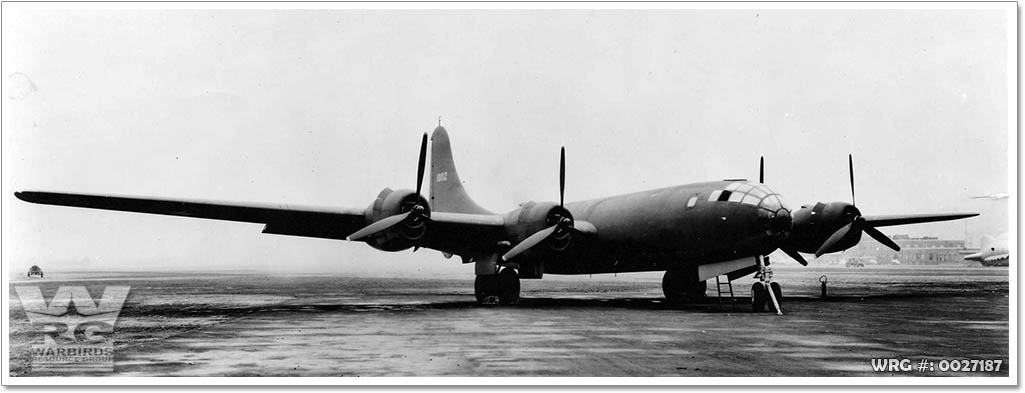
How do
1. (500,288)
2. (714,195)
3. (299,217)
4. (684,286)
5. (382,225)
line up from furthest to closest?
1. (684,286)
2. (500,288)
3. (299,217)
4. (382,225)
5. (714,195)

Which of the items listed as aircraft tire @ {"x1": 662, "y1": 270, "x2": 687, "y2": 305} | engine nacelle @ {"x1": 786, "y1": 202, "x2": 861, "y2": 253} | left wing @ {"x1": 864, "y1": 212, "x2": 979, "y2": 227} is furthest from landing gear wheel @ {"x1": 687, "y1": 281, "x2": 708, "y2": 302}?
left wing @ {"x1": 864, "y1": 212, "x2": 979, "y2": 227}

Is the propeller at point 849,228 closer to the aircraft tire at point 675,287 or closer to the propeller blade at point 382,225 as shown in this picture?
the aircraft tire at point 675,287

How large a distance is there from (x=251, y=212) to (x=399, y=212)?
10.3 ft

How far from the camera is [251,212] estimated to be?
18797 millimetres

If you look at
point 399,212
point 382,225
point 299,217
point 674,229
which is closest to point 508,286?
point 399,212

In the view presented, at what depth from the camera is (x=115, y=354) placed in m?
11.7

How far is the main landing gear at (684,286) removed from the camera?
21984 millimetres

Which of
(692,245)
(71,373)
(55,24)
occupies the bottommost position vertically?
(71,373)

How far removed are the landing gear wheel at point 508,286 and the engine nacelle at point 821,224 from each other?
631 centimetres

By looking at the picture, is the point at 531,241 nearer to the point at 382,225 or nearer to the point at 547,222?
the point at 547,222

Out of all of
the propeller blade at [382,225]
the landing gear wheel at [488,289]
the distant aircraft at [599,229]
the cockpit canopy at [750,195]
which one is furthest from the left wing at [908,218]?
the propeller blade at [382,225]
